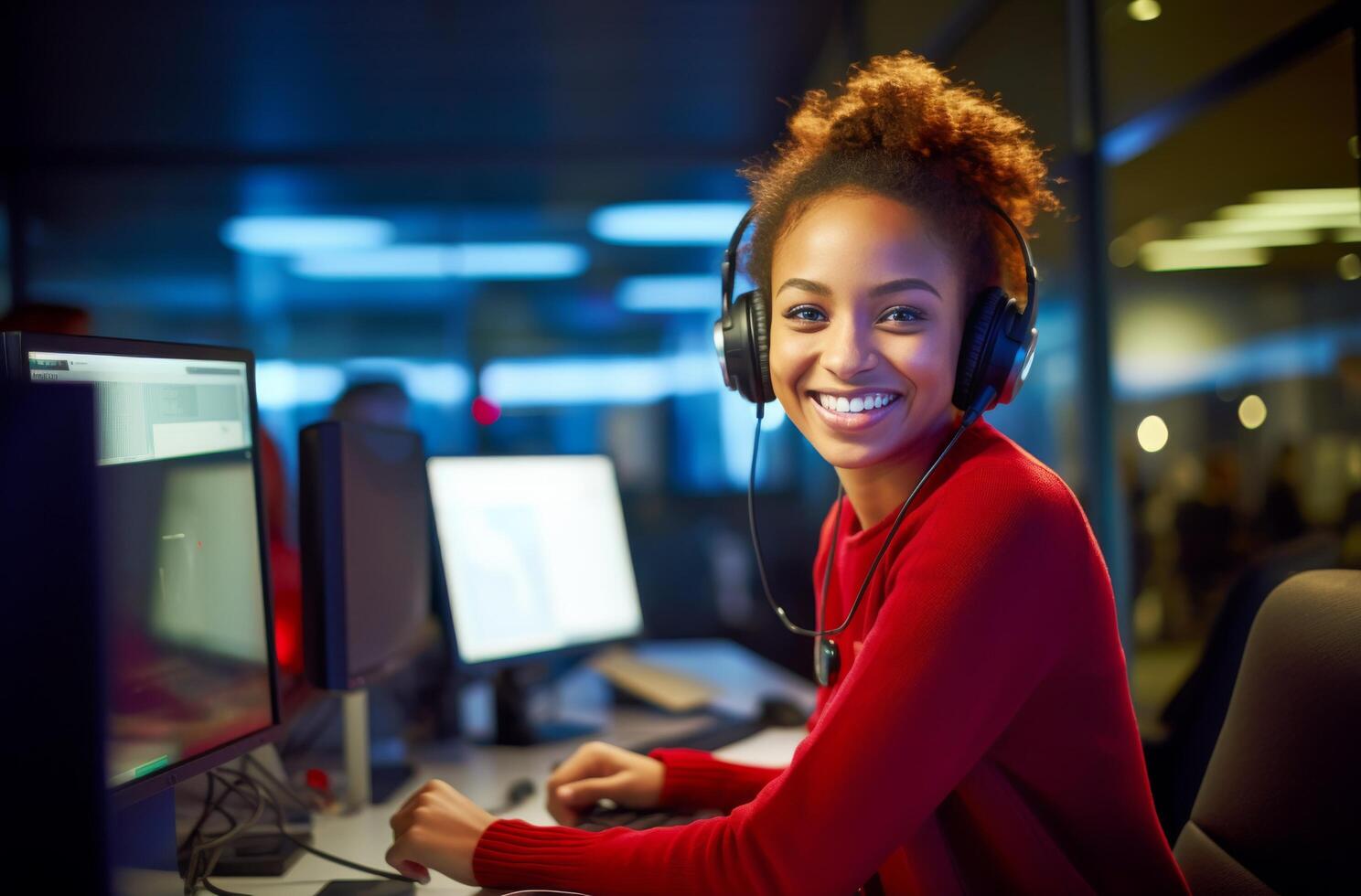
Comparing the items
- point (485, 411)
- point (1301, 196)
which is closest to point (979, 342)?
point (1301, 196)

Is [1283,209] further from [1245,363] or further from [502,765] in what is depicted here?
[502,765]

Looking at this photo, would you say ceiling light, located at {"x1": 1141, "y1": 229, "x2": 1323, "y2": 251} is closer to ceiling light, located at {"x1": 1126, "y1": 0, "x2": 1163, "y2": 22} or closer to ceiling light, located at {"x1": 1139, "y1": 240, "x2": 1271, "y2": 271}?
ceiling light, located at {"x1": 1139, "y1": 240, "x2": 1271, "y2": 271}

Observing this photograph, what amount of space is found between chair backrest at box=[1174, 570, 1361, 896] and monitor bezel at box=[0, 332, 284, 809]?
3.01 ft

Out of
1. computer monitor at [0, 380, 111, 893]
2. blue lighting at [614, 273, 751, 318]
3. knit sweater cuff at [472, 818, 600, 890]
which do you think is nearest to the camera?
computer monitor at [0, 380, 111, 893]

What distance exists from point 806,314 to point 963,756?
0.44m

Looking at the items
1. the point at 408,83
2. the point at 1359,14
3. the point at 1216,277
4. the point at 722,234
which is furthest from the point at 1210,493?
the point at 408,83

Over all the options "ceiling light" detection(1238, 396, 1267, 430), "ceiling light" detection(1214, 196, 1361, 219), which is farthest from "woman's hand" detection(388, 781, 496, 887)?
"ceiling light" detection(1238, 396, 1267, 430)

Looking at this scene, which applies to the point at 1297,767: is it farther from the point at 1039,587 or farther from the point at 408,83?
the point at 408,83

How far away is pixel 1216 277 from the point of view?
21.9 ft

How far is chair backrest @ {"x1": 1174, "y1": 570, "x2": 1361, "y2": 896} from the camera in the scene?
2.31ft

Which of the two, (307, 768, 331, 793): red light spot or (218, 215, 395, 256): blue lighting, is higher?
(218, 215, 395, 256): blue lighting

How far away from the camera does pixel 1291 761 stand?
756mm

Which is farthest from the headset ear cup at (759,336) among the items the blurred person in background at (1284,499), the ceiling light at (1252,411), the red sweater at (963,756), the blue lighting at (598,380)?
the ceiling light at (1252,411)

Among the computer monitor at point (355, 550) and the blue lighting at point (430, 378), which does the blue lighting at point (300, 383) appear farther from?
the computer monitor at point (355, 550)
